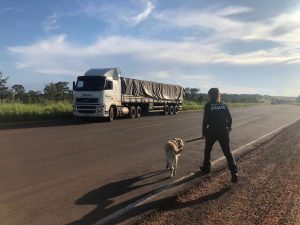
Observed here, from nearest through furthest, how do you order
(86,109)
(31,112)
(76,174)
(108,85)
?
1. (76,174)
2. (86,109)
3. (108,85)
4. (31,112)

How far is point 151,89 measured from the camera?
3494cm

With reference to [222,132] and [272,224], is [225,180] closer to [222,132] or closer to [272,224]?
[222,132]

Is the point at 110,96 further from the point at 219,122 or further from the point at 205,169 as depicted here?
A: the point at 219,122

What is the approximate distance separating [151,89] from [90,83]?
10268mm

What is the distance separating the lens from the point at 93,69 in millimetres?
26625

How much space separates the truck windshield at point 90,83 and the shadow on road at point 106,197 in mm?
16978

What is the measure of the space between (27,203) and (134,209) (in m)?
1.60

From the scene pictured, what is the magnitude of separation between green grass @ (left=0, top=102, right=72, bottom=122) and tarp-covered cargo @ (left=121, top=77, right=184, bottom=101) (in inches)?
170

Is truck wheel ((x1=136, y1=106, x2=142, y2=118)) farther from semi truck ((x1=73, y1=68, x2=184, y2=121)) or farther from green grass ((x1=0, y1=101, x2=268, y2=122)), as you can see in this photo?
green grass ((x1=0, y1=101, x2=268, y2=122))

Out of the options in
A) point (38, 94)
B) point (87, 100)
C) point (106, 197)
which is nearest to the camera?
point (106, 197)

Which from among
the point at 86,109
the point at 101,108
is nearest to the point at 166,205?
the point at 101,108

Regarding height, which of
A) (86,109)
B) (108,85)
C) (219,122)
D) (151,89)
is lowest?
(86,109)

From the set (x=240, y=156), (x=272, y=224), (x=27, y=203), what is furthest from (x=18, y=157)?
(x=272, y=224)

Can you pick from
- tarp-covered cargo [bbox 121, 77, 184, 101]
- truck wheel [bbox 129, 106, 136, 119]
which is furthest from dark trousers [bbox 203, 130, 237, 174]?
truck wheel [bbox 129, 106, 136, 119]
